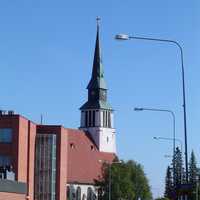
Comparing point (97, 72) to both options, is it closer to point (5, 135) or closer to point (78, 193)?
point (78, 193)

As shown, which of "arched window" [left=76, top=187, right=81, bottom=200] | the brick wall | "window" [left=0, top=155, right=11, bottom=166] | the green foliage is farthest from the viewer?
"arched window" [left=76, top=187, right=81, bottom=200]

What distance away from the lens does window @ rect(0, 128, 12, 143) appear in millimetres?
83875

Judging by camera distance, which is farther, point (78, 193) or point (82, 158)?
point (82, 158)

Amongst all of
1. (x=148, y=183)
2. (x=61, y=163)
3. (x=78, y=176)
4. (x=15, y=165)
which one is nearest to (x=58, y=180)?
(x=61, y=163)

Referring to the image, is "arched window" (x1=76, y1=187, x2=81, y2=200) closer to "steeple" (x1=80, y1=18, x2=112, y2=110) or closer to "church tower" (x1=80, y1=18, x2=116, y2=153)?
"church tower" (x1=80, y1=18, x2=116, y2=153)

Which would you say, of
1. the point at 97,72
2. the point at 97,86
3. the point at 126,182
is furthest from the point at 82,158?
the point at 126,182

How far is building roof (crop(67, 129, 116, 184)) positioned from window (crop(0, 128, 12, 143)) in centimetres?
3983

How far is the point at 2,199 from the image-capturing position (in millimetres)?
63656

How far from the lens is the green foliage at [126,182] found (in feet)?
342

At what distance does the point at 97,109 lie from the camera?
137875 millimetres

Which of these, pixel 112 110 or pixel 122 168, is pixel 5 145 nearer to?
pixel 122 168

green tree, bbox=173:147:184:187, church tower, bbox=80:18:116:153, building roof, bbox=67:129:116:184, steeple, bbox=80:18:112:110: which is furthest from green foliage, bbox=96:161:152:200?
green tree, bbox=173:147:184:187

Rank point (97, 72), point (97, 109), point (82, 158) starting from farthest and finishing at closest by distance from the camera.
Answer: point (97, 72)
point (97, 109)
point (82, 158)

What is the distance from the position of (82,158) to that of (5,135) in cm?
4821
